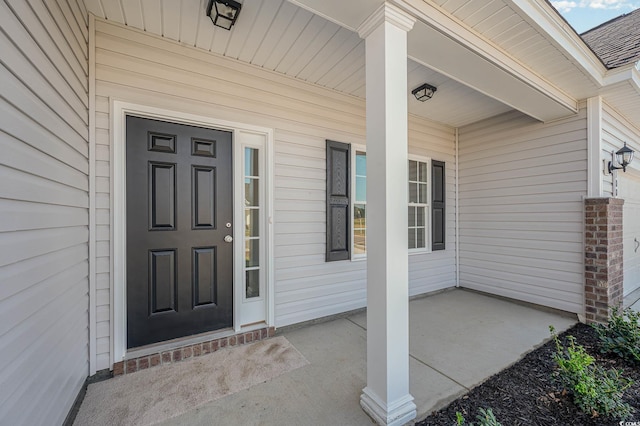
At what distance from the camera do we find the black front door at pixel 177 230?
7.37 ft

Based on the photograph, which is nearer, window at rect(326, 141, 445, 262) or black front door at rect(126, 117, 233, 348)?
black front door at rect(126, 117, 233, 348)

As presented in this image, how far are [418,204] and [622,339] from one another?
2574mm

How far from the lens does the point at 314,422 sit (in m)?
1.66

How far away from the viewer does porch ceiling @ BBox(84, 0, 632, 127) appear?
186cm

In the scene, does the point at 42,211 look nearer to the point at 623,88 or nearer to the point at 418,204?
the point at 418,204

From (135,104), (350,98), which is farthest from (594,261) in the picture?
(135,104)

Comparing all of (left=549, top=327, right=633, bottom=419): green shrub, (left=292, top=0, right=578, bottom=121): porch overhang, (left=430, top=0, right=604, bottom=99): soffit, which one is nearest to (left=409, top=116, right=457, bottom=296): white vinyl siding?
(left=292, top=0, right=578, bottom=121): porch overhang

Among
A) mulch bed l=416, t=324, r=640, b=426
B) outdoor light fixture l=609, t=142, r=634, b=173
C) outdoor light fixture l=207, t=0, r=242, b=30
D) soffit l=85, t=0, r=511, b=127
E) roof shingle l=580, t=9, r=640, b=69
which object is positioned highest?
roof shingle l=580, t=9, r=640, b=69

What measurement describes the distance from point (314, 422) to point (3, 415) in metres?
1.45

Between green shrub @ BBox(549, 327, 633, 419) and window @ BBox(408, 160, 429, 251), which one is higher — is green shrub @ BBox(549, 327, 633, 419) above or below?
below

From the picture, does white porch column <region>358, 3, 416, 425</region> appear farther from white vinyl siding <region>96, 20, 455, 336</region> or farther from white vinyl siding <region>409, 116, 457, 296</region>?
white vinyl siding <region>409, 116, 457, 296</region>

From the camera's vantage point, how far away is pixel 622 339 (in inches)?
94.7

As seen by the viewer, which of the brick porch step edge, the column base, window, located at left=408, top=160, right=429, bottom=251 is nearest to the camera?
the column base

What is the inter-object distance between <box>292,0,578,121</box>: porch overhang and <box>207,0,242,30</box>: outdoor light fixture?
1.80 feet
